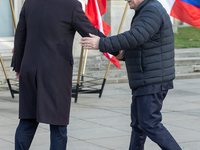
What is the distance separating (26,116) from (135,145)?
109cm

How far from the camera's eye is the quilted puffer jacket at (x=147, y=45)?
3484 millimetres

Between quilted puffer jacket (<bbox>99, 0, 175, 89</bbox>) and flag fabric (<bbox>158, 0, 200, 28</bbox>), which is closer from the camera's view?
quilted puffer jacket (<bbox>99, 0, 175, 89</bbox>)

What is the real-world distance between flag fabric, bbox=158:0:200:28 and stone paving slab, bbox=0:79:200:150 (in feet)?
5.07

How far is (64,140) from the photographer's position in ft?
12.4

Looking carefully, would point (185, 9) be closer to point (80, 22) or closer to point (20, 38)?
point (80, 22)

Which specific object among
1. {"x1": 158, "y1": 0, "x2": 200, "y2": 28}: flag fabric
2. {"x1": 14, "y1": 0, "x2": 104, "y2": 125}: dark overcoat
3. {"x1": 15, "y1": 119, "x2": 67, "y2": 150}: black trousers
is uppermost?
{"x1": 158, "y1": 0, "x2": 200, "y2": 28}: flag fabric

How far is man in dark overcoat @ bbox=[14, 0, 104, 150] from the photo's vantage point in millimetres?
3650

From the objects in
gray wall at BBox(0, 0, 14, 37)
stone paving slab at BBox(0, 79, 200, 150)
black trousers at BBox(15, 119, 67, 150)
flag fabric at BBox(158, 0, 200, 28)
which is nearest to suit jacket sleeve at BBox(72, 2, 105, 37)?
black trousers at BBox(15, 119, 67, 150)

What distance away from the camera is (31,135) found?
3.84m

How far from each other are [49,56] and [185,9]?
112 inches

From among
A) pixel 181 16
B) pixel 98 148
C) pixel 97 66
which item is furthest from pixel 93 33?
pixel 97 66

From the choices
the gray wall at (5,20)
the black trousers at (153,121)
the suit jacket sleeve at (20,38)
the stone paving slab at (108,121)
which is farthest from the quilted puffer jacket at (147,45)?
the gray wall at (5,20)

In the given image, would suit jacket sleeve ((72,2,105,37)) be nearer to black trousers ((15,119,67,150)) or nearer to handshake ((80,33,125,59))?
handshake ((80,33,125,59))

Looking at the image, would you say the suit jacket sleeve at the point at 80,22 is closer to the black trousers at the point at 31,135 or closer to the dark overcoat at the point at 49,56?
the dark overcoat at the point at 49,56
